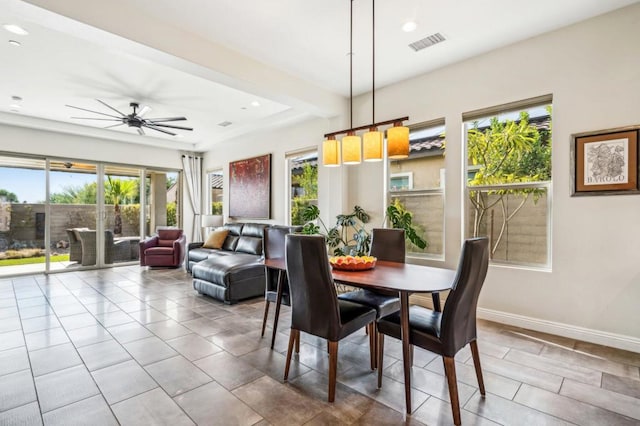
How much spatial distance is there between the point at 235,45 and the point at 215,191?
526 centimetres

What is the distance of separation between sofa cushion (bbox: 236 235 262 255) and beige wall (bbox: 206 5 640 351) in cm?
302

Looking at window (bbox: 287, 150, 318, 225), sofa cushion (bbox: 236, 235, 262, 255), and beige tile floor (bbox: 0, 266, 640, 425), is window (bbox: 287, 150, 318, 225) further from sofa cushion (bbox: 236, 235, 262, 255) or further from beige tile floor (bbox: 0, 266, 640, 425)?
beige tile floor (bbox: 0, 266, 640, 425)

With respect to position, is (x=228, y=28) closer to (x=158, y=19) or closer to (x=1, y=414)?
(x=158, y=19)

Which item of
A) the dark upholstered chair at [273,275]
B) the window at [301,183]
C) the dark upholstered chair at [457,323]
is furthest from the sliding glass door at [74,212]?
the dark upholstered chair at [457,323]

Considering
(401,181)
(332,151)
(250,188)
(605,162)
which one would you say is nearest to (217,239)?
(250,188)

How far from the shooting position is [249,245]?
18.6ft

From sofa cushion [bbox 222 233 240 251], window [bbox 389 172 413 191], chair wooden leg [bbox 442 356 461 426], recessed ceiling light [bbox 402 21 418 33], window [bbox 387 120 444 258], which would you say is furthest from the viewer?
sofa cushion [bbox 222 233 240 251]

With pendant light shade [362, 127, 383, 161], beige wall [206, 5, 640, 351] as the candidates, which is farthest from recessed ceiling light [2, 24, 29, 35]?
beige wall [206, 5, 640, 351]

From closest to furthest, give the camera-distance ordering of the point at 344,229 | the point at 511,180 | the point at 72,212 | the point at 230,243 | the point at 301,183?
the point at 511,180
the point at 344,229
the point at 301,183
the point at 230,243
the point at 72,212

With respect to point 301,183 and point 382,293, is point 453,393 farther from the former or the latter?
point 301,183

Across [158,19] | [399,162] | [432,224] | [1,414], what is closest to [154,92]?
[158,19]

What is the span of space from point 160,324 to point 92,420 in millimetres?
1612

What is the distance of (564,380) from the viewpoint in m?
2.25

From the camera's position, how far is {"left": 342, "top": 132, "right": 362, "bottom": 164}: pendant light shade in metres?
2.62
